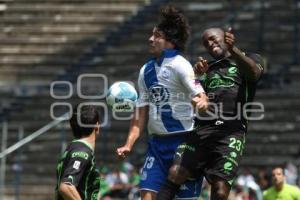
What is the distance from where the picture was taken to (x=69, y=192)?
30.2 feet

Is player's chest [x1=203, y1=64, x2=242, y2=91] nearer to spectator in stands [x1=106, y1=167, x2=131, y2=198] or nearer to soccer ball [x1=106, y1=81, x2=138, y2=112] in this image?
soccer ball [x1=106, y1=81, x2=138, y2=112]

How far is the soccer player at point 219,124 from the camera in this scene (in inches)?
399

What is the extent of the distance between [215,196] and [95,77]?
15.5 metres

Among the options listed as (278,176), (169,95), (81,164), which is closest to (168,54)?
(169,95)

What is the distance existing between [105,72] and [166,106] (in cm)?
1580

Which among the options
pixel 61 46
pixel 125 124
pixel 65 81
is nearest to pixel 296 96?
pixel 125 124

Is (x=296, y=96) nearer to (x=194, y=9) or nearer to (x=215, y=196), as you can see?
(x=194, y=9)

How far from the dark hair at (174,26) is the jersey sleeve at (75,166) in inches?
65.0

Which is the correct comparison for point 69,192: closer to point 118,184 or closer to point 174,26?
point 174,26

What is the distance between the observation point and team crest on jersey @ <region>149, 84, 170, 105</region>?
408 inches

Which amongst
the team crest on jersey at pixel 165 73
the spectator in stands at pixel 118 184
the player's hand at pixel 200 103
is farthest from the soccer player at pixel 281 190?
the player's hand at pixel 200 103

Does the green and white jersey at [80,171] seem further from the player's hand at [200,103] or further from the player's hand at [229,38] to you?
the player's hand at [229,38]

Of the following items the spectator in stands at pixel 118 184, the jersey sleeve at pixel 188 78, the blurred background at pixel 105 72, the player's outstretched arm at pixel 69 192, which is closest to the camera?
the player's outstretched arm at pixel 69 192

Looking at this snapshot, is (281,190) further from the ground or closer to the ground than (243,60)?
closer to the ground
